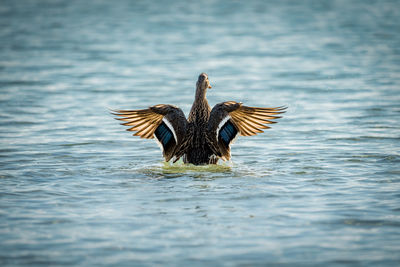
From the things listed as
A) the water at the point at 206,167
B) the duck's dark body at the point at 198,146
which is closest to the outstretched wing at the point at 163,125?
the duck's dark body at the point at 198,146

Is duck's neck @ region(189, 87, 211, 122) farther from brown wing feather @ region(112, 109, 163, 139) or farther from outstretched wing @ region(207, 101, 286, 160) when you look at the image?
brown wing feather @ region(112, 109, 163, 139)

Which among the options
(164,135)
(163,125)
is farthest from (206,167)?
(163,125)

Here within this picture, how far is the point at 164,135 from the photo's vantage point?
29.7ft

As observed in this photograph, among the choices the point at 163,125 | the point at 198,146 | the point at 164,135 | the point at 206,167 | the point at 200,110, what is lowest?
the point at 206,167

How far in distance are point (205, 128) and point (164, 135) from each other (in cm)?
64

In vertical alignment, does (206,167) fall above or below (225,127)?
below

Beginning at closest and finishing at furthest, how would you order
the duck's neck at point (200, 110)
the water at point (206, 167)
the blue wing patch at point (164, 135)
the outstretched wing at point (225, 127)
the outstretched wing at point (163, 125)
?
1. the water at point (206, 167)
2. the outstretched wing at point (225, 127)
3. the outstretched wing at point (163, 125)
4. the blue wing patch at point (164, 135)
5. the duck's neck at point (200, 110)

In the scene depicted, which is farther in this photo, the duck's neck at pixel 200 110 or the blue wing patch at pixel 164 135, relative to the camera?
the duck's neck at pixel 200 110

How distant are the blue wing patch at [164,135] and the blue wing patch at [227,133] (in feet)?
2.50

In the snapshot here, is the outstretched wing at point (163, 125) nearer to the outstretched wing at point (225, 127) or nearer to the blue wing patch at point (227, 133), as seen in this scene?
the outstretched wing at point (225, 127)

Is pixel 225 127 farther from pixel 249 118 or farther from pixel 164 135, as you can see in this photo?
pixel 164 135

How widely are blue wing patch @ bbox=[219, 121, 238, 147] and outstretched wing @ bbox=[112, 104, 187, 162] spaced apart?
A: 56 centimetres

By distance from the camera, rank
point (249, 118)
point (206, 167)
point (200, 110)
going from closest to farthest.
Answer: point (206, 167) → point (249, 118) → point (200, 110)

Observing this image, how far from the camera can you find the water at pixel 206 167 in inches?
227
